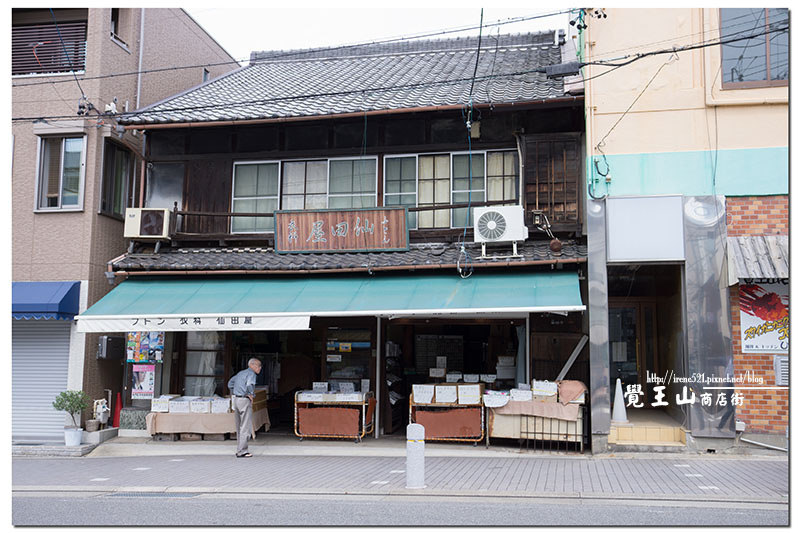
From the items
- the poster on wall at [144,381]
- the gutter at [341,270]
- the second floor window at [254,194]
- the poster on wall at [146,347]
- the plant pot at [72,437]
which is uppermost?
the second floor window at [254,194]

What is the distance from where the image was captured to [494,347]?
51.4 ft

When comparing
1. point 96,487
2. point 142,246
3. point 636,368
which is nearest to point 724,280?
point 636,368

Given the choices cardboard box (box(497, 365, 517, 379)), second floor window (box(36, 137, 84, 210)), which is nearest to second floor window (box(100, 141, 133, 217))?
second floor window (box(36, 137, 84, 210))

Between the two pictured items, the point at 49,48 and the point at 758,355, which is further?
the point at 49,48

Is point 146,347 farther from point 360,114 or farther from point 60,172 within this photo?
point 360,114

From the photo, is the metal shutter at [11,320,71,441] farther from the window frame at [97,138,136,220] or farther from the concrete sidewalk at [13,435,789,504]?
the window frame at [97,138,136,220]

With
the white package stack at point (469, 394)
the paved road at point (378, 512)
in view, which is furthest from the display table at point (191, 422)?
the paved road at point (378, 512)

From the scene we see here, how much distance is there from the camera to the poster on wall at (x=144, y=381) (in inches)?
604

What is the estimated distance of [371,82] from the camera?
17.7m

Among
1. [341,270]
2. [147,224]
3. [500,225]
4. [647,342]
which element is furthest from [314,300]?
[647,342]

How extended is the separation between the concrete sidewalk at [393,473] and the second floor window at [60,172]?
5976mm

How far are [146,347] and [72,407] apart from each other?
77.3 inches

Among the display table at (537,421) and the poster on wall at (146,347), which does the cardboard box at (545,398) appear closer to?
the display table at (537,421)

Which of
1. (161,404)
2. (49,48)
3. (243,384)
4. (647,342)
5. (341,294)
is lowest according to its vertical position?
(161,404)
